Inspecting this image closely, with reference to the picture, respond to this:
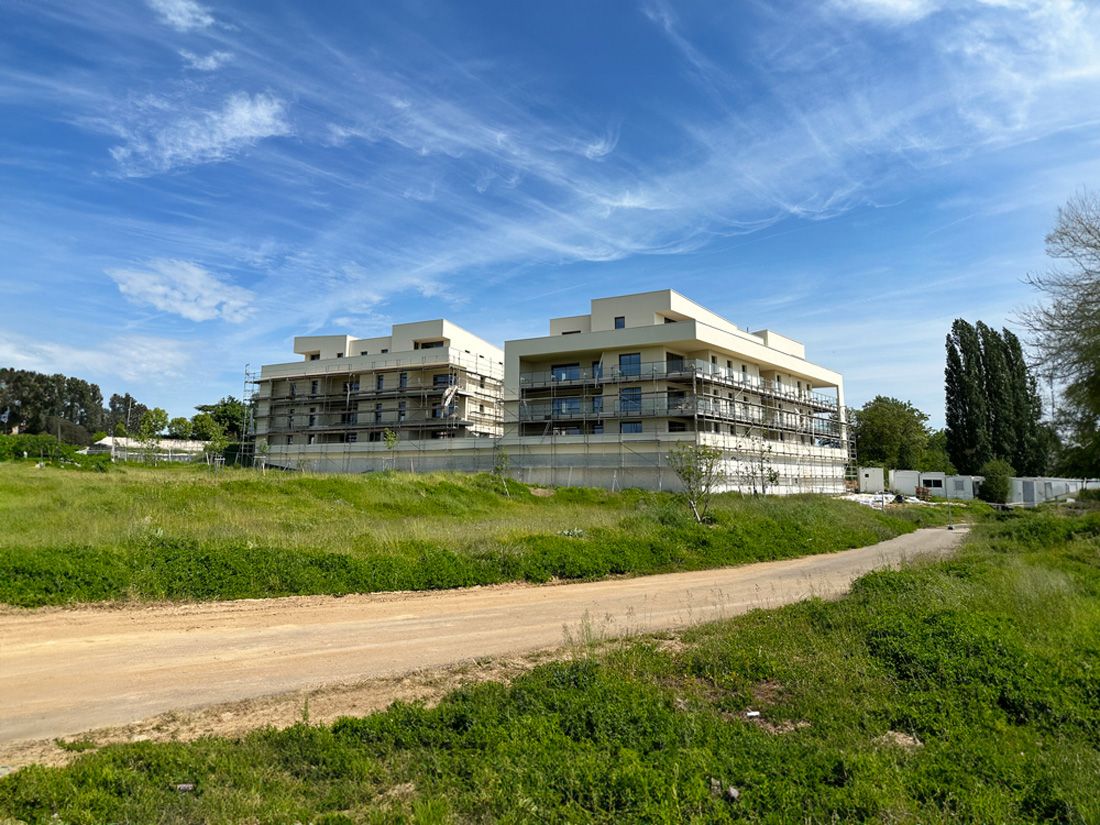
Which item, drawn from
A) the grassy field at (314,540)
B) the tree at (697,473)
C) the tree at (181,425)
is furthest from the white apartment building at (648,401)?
the tree at (181,425)

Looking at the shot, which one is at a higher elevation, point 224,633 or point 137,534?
point 137,534

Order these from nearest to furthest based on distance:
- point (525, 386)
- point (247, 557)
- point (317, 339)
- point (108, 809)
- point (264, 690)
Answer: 1. point (108, 809)
2. point (264, 690)
3. point (247, 557)
4. point (525, 386)
5. point (317, 339)

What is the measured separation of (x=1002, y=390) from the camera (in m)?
59.6

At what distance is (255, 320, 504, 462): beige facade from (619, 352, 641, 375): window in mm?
14828

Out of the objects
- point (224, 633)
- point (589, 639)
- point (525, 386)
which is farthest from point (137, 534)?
point (525, 386)

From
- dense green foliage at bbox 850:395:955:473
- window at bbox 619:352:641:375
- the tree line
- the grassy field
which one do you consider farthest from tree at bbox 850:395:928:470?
the tree line

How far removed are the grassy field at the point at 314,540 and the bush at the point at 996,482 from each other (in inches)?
1039

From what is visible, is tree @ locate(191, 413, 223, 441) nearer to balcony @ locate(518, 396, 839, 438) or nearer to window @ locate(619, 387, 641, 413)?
balcony @ locate(518, 396, 839, 438)

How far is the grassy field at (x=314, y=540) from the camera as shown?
11.9 metres

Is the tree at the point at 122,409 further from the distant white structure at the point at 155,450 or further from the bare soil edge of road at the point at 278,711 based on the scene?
the bare soil edge of road at the point at 278,711

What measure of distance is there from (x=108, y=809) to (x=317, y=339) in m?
73.4

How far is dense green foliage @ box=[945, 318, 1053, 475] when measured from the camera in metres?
59.6

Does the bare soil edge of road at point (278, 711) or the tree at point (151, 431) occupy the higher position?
the tree at point (151, 431)

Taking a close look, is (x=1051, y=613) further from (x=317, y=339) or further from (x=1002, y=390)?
(x=317, y=339)
